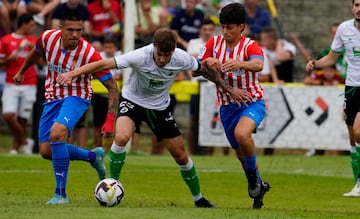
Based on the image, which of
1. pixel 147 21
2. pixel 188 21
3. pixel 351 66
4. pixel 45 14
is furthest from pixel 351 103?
pixel 45 14

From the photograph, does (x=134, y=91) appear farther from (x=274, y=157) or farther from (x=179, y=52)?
(x=274, y=157)

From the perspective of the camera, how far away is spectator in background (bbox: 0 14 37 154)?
21.1m

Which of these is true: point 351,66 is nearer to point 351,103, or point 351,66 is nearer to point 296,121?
point 351,103

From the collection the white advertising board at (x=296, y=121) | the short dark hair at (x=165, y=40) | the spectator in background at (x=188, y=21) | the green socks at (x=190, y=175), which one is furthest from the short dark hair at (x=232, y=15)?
the spectator in background at (x=188, y=21)

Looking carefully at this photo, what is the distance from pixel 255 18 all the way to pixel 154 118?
11.3m

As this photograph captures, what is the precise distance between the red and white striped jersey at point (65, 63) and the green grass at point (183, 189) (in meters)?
1.30

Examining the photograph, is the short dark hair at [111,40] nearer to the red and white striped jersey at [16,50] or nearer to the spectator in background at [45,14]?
A: the red and white striped jersey at [16,50]

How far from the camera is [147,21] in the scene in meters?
24.0

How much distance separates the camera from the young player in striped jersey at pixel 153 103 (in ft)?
41.0

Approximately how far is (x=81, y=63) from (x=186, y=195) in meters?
2.53

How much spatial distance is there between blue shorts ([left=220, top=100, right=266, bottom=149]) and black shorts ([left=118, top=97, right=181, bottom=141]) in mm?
670

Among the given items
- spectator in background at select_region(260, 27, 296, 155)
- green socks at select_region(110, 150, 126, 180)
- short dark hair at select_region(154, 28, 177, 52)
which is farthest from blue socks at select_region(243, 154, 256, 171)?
spectator in background at select_region(260, 27, 296, 155)

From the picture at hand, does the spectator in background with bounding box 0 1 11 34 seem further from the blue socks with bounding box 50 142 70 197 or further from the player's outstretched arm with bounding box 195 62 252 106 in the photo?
the player's outstretched arm with bounding box 195 62 252 106

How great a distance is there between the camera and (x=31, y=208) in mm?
11766
